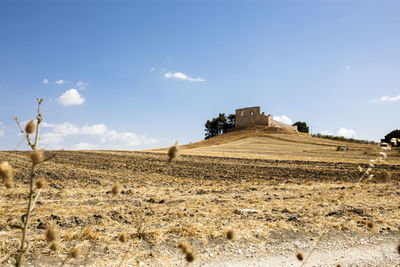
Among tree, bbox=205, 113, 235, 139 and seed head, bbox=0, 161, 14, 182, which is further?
tree, bbox=205, 113, 235, 139

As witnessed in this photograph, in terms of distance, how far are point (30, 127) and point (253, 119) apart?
311 ft

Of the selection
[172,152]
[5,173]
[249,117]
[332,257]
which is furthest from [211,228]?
[249,117]

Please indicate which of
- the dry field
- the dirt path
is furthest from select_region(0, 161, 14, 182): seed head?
the dirt path

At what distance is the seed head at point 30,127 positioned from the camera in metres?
1.69

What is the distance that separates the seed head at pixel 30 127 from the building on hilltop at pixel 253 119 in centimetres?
9191

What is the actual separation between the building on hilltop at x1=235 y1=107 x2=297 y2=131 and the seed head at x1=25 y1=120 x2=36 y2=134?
302 feet

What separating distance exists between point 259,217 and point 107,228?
3.78 metres

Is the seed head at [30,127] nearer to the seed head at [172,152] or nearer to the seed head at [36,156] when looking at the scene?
the seed head at [36,156]

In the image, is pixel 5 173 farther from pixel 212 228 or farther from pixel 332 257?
pixel 332 257

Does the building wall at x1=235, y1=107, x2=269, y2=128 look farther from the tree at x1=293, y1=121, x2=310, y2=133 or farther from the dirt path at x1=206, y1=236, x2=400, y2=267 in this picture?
the dirt path at x1=206, y1=236, x2=400, y2=267

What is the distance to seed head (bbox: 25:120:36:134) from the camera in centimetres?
169

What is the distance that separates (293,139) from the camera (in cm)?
6931

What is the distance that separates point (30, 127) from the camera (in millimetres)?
1696

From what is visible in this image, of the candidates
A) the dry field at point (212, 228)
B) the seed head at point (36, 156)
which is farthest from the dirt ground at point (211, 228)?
the seed head at point (36, 156)
